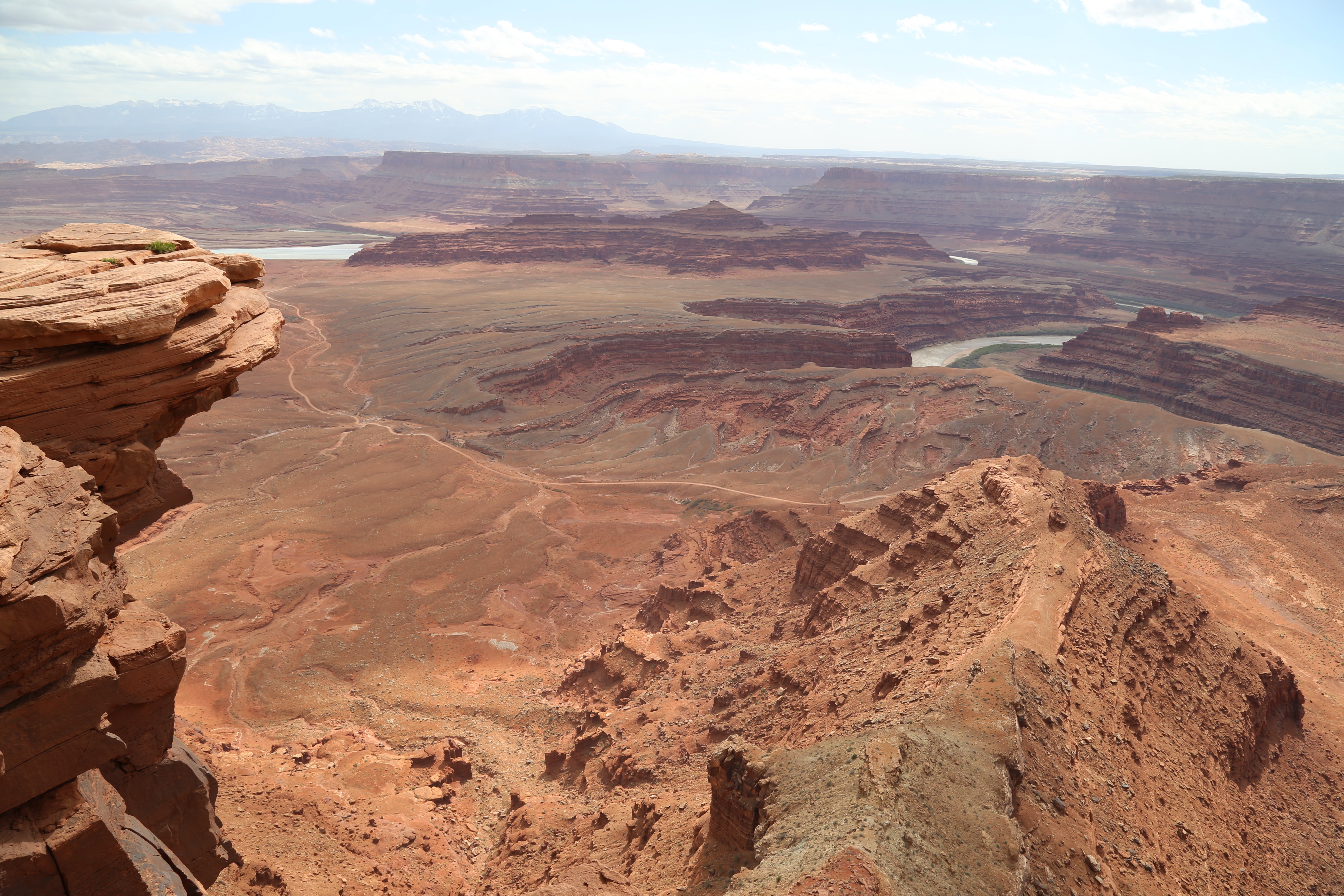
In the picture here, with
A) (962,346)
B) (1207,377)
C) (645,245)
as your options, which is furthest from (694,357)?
(645,245)

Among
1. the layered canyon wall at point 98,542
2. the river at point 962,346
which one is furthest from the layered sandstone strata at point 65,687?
the river at point 962,346

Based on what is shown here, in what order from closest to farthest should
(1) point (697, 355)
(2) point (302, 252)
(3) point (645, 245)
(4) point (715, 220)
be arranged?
(1) point (697, 355) < (3) point (645, 245) < (4) point (715, 220) < (2) point (302, 252)

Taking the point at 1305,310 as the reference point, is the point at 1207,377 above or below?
below

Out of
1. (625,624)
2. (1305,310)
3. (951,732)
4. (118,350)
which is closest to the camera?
(118,350)

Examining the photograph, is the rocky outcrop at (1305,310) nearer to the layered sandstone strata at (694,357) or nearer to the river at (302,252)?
the layered sandstone strata at (694,357)

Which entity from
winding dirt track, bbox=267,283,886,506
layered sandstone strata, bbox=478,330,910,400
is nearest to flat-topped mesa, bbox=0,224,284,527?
winding dirt track, bbox=267,283,886,506

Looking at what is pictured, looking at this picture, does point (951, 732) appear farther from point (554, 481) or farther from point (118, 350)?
point (554, 481)

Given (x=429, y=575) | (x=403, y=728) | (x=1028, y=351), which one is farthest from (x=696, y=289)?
(x=403, y=728)
